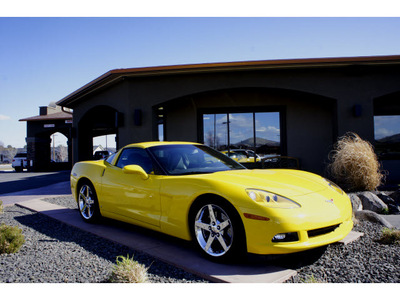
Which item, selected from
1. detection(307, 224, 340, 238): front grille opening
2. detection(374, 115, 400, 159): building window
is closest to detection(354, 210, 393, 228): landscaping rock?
Result: detection(307, 224, 340, 238): front grille opening

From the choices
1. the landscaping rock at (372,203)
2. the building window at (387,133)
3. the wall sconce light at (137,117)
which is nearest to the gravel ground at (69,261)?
the landscaping rock at (372,203)

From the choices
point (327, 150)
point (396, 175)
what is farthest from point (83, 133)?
point (396, 175)

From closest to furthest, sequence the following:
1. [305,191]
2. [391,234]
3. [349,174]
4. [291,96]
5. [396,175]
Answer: [305,191]
[391,234]
[349,174]
[396,175]
[291,96]

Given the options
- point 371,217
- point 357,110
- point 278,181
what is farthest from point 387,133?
point 278,181

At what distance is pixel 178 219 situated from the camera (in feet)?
11.2

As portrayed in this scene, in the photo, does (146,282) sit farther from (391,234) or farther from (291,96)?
(291,96)

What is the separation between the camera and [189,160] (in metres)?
4.21

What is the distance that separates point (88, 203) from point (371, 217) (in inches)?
175

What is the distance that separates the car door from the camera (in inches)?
147

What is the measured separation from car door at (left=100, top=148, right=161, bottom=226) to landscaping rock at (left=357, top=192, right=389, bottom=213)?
14.8ft

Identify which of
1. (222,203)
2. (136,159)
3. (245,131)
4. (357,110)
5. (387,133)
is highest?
(357,110)

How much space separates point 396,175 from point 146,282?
975cm

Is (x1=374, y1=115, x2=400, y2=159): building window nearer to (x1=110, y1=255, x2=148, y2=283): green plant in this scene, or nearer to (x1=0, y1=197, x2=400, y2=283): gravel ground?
(x1=0, y1=197, x2=400, y2=283): gravel ground

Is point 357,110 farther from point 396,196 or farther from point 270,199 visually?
point 270,199
